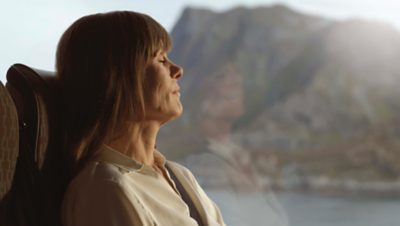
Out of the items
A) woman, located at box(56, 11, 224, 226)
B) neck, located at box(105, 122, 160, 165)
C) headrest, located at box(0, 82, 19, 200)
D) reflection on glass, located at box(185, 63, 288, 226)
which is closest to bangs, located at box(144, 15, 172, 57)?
woman, located at box(56, 11, 224, 226)

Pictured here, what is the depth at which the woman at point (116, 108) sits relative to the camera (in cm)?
91

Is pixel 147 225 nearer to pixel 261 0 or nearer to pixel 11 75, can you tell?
pixel 11 75

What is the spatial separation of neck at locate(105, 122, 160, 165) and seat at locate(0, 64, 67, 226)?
9 centimetres

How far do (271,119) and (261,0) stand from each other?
404 mm

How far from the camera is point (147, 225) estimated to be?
875mm

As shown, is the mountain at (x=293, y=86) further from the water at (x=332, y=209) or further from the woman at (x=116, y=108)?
the woman at (x=116, y=108)

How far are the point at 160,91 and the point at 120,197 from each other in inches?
8.2

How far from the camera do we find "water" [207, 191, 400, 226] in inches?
79.4

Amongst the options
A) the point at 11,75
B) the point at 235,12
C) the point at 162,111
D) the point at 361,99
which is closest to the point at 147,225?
the point at 162,111

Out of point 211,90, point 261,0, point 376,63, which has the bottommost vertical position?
point 211,90

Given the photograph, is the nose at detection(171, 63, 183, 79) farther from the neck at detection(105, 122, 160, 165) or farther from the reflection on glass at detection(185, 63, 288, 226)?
the reflection on glass at detection(185, 63, 288, 226)

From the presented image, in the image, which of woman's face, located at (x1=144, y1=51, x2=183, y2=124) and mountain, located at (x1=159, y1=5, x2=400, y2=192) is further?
mountain, located at (x1=159, y1=5, x2=400, y2=192)

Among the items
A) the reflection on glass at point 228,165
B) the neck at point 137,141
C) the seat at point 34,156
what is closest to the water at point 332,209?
the reflection on glass at point 228,165

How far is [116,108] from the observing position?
95cm
